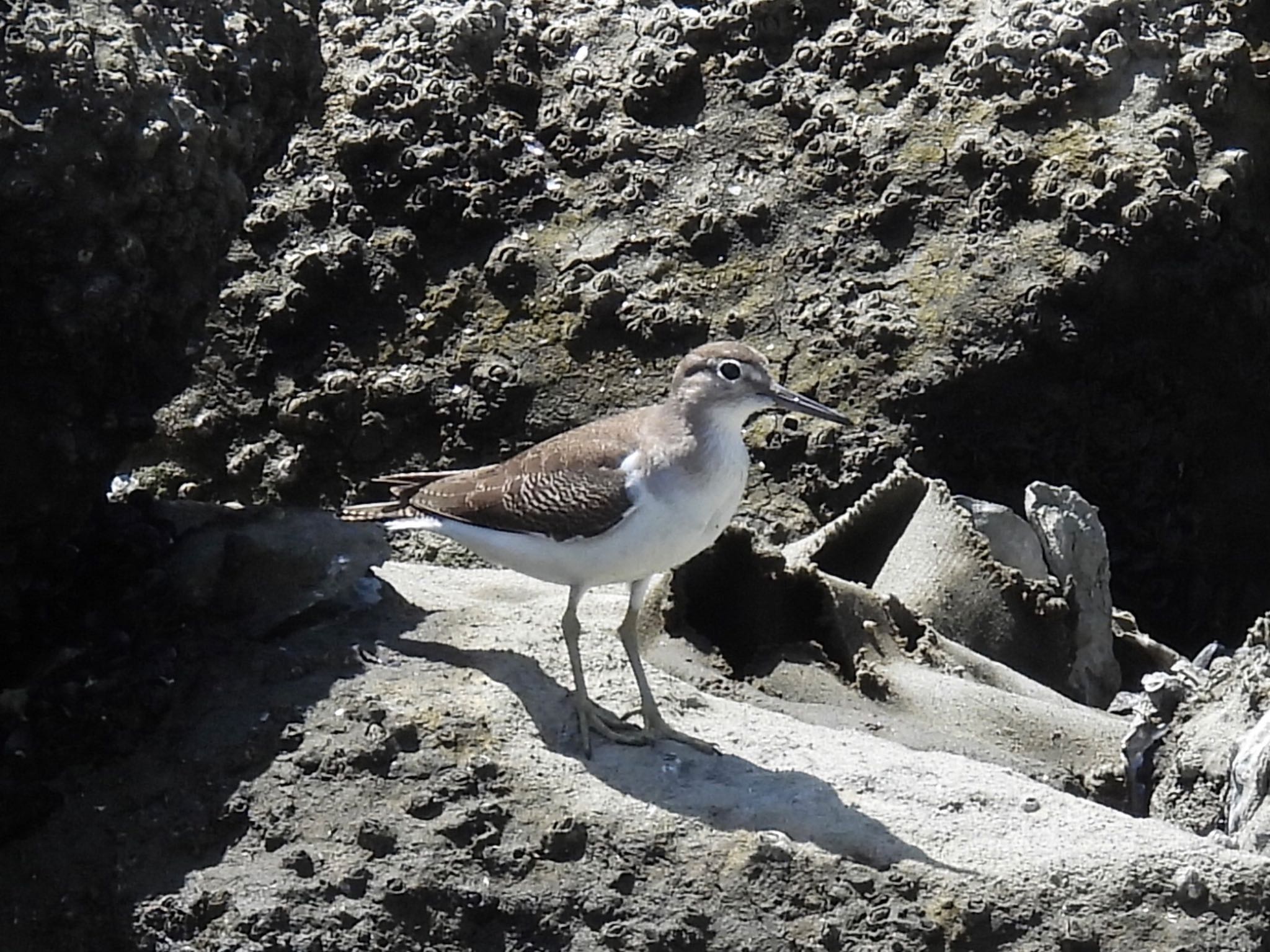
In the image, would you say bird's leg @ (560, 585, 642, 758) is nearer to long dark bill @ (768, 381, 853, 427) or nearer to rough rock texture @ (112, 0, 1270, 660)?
long dark bill @ (768, 381, 853, 427)

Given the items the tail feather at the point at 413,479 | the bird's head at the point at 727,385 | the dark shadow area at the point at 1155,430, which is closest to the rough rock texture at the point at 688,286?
the dark shadow area at the point at 1155,430

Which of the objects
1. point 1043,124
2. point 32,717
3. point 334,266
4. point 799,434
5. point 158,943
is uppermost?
point 1043,124

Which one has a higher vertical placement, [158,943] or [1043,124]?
[1043,124]

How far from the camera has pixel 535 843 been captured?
457 cm

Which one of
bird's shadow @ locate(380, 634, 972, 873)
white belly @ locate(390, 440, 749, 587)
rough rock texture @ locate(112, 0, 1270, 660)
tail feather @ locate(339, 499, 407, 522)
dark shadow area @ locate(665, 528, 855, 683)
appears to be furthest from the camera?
rough rock texture @ locate(112, 0, 1270, 660)

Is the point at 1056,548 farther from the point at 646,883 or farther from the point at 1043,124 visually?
the point at 646,883

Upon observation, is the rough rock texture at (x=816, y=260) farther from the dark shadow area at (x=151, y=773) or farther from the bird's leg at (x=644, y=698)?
the dark shadow area at (x=151, y=773)

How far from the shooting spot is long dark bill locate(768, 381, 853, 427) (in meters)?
5.12

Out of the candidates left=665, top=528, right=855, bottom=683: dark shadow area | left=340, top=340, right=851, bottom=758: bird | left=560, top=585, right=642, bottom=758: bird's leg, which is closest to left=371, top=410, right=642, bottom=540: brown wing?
left=340, top=340, right=851, bottom=758: bird

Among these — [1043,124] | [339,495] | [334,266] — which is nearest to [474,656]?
[339,495]

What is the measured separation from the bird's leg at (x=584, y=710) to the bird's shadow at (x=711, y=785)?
26 millimetres

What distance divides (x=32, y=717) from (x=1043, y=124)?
478cm

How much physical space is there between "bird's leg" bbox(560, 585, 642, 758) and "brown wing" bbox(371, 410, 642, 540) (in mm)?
226

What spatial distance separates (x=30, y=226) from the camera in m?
4.58
